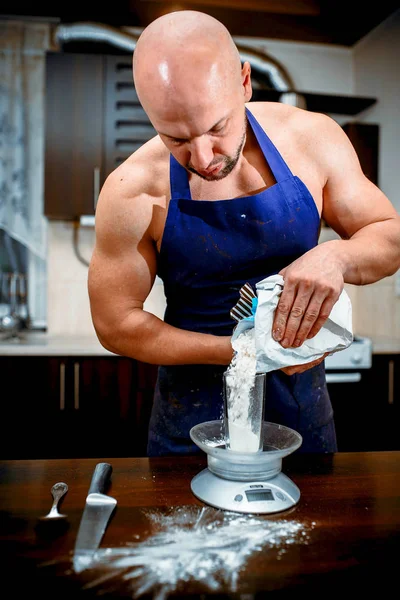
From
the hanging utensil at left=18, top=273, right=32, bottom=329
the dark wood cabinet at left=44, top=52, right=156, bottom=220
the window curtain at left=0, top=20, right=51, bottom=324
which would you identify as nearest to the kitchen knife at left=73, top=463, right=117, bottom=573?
the dark wood cabinet at left=44, top=52, right=156, bottom=220

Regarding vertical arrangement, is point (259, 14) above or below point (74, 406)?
above

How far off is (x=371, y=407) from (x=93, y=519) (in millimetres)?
2142

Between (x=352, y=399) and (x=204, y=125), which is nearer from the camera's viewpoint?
(x=204, y=125)

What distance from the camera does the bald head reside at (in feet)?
3.14

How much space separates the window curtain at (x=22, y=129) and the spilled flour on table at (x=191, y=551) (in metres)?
2.61

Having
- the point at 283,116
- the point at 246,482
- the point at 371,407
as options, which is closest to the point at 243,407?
the point at 246,482

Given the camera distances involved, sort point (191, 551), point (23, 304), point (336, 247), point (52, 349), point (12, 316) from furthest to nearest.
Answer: point (23, 304)
point (12, 316)
point (52, 349)
point (336, 247)
point (191, 551)

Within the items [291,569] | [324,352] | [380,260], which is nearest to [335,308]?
[324,352]

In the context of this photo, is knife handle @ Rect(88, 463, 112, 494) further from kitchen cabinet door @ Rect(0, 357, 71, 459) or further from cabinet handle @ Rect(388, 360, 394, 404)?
cabinet handle @ Rect(388, 360, 394, 404)

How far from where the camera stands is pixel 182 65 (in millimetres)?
953

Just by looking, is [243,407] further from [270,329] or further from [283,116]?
[283,116]

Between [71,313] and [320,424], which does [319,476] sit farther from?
[71,313]

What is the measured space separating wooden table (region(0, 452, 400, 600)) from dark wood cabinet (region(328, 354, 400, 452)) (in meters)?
1.52

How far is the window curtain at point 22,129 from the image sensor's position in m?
3.10
